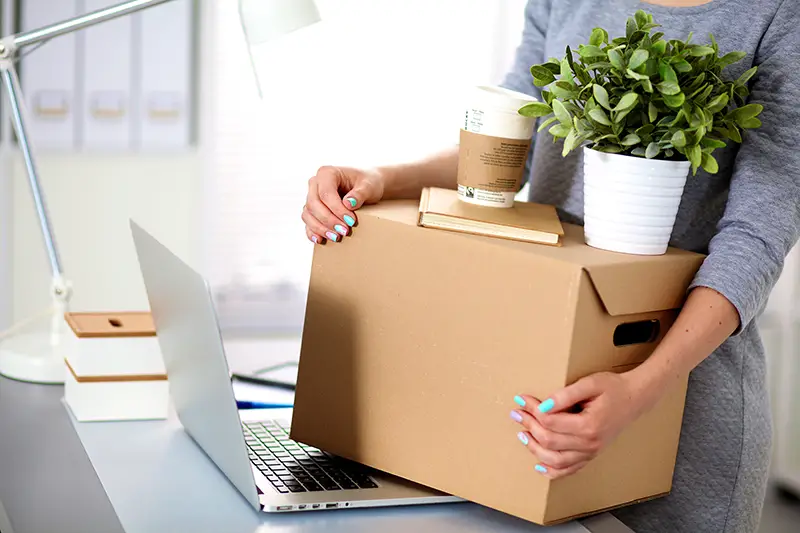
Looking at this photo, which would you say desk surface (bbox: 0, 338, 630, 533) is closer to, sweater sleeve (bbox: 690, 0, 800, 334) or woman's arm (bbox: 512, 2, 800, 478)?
woman's arm (bbox: 512, 2, 800, 478)

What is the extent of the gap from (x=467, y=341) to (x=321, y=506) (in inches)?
8.2

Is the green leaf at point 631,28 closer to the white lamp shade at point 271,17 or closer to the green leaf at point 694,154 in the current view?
the green leaf at point 694,154

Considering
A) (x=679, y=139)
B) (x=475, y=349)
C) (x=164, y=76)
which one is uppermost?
(x=679, y=139)

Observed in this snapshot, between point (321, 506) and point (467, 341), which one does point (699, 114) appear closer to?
point (467, 341)

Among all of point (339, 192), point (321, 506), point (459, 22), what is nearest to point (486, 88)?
point (339, 192)

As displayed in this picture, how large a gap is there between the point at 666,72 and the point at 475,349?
30 centimetres

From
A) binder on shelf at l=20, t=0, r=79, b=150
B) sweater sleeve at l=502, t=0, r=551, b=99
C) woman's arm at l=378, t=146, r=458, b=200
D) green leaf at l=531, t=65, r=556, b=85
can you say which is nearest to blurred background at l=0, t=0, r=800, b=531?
binder on shelf at l=20, t=0, r=79, b=150

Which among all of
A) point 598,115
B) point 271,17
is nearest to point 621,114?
point 598,115

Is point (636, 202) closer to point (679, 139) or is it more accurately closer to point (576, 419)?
point (679, 139)

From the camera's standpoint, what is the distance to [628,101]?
2.73 ft

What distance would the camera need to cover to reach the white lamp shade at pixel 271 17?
3.94ft

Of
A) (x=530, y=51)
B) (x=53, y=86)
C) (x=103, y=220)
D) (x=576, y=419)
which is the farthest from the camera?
(x=103, y=220)

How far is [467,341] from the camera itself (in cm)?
89

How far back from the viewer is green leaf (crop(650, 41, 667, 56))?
0.84 metres
